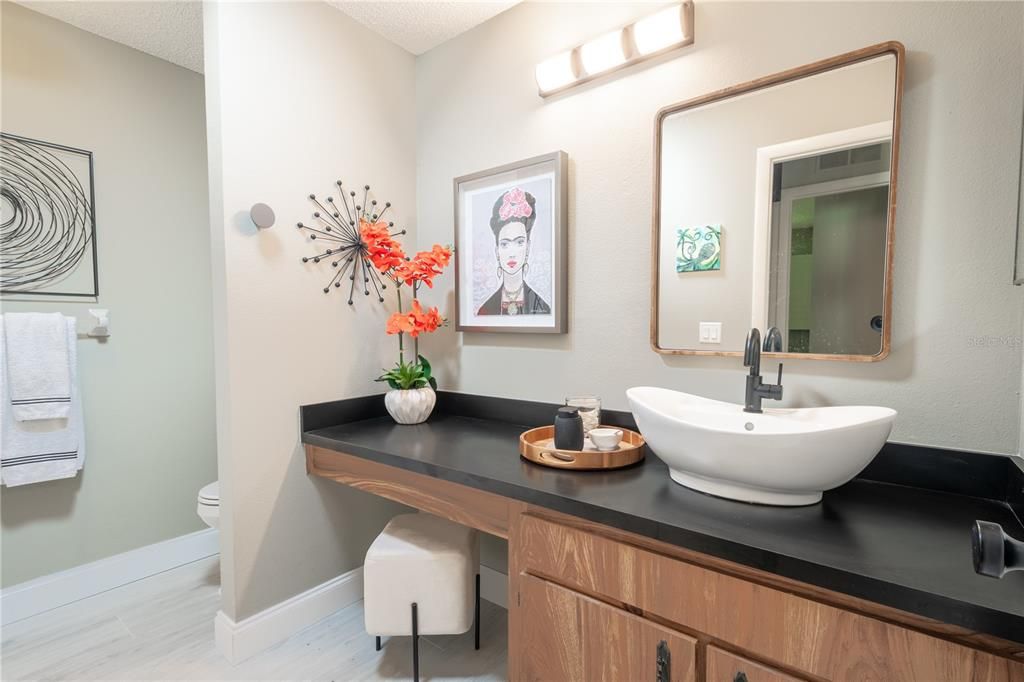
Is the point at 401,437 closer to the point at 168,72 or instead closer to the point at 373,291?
the point at 373,291

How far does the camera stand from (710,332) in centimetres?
145

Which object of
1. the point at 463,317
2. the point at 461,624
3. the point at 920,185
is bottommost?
the point at 461,624

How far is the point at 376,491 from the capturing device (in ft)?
5.24

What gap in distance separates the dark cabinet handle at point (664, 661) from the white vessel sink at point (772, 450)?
0.34 meters

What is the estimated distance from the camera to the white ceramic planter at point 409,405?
1885 millimetres

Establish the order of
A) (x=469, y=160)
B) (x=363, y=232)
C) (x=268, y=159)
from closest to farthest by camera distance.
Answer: (x=268, y=159), (x=363, y=232), (x=469, y=160)

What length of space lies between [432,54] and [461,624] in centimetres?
227

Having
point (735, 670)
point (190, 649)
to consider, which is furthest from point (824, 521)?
point (190, 649)

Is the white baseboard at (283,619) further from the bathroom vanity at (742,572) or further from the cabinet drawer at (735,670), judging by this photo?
the cabinet drawer at (735,670)

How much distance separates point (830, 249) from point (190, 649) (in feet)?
8.10

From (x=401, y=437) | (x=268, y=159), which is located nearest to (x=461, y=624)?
(x=401, y=437)

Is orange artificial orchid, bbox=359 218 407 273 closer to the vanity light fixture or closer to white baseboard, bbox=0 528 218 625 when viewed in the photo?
the vanity light fixture

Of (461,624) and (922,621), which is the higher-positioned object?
(922,621)

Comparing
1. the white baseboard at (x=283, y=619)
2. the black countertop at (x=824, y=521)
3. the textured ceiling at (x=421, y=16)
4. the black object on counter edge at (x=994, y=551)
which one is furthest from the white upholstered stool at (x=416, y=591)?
the textured ceiling at (x=421, y=16)
